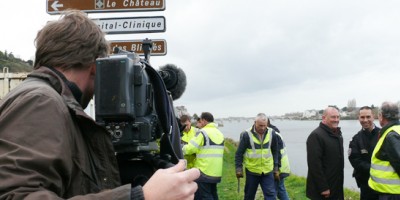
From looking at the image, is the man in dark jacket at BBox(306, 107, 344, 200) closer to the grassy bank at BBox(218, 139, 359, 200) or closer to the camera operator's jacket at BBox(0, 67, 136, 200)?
the grassy bank at BBox(218, 139, 359, 200)

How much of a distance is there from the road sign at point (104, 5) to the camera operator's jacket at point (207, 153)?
9.50 feet

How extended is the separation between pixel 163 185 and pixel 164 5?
14.9ft

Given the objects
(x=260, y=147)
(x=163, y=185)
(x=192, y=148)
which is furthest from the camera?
(x=260, y=147)

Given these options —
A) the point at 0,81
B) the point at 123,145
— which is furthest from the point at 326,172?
the point at 0,81

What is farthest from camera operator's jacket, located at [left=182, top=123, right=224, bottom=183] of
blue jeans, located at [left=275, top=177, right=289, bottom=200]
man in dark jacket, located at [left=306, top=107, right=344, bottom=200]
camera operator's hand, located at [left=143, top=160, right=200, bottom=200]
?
camera operator's hand, located at [left=143, top=160, right=200, bottom=200]

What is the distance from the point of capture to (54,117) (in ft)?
4.11

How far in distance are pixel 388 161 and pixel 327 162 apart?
144 cm

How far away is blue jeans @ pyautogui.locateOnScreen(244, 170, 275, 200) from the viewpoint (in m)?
7.98

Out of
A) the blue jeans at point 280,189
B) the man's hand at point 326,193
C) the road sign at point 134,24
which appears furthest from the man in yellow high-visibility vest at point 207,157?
the road sign at point 134,24

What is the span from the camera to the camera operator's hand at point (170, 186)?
4.01 feet

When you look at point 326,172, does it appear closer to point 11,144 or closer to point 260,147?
point 260,147

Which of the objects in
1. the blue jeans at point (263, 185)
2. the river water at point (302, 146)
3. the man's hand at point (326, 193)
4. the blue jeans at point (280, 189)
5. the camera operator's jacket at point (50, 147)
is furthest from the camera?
the river water at point (302, 146)

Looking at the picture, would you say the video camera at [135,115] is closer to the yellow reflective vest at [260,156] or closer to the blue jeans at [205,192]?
the blue jeans at [205,192]

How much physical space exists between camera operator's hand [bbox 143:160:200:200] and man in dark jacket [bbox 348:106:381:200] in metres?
5.72
